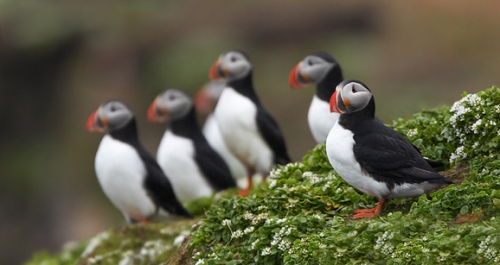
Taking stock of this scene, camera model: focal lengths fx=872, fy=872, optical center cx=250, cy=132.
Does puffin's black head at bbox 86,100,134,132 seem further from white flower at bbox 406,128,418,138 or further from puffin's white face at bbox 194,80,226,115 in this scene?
puffin's white face at bbox 194,80,226,115

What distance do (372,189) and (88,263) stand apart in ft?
11.7

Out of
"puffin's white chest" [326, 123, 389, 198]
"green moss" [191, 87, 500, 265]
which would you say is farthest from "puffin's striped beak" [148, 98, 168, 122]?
"puffin's white chest" [326, 123, 389, 198]

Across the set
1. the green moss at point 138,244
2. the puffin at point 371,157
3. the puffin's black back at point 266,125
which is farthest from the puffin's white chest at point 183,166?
the puffin at point 371,157

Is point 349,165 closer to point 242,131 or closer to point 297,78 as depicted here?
point 297,78

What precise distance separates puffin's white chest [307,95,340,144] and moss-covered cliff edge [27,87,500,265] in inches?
44.5

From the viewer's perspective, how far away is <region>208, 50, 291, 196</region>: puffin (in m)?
9.69

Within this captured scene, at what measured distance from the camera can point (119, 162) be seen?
338 inches

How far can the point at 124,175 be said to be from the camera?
862 cm

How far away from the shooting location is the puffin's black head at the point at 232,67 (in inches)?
394

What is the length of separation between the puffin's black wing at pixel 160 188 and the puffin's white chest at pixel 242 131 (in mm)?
1301

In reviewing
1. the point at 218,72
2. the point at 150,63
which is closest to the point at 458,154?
the point at 218,72

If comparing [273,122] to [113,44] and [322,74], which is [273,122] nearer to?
[322,74]

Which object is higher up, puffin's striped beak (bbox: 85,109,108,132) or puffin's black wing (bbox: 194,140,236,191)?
puffin's striped beak (bbox: 85,109,108,132)

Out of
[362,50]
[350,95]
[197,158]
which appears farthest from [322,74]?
[362,50]
